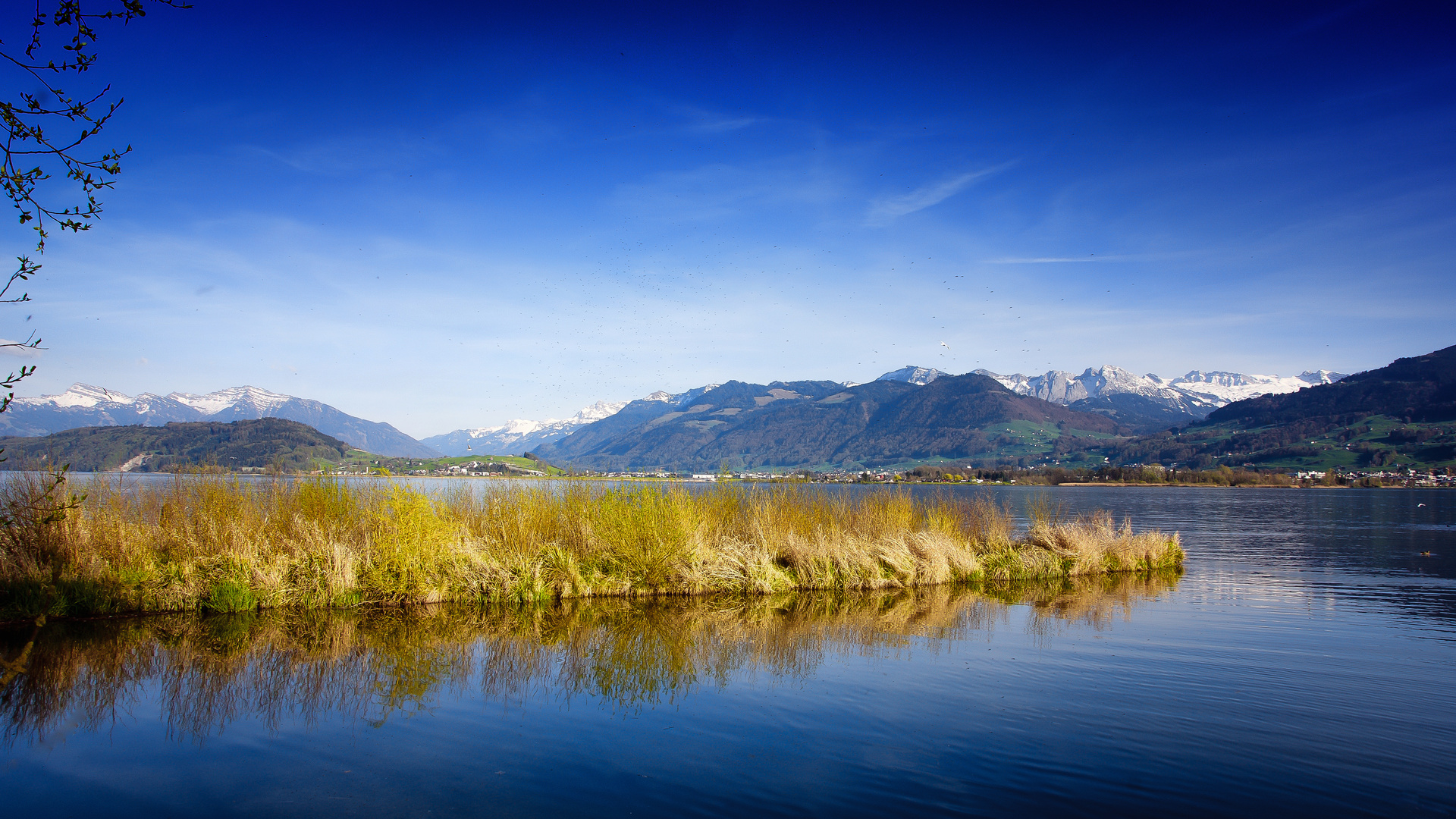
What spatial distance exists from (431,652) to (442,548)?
5.50 m

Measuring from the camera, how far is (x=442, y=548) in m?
17.6

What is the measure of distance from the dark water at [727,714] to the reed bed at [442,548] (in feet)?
3.58

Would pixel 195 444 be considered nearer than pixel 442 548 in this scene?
No

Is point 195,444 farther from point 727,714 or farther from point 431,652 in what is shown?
point 727,714

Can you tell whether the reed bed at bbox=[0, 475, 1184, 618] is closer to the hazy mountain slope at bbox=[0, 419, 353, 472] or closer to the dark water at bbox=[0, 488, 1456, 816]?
the dark water at bbox=[0, 488, 1456, 816]

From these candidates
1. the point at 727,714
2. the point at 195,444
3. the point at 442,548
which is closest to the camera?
the point at 727,714

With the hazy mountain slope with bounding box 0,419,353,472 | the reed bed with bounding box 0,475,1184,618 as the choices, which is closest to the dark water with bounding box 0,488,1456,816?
the reed bed with bounding box 0,475,1184,618

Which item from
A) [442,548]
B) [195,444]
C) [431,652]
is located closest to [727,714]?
[431,652]

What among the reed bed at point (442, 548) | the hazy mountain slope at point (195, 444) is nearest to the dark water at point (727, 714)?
the reed bed at point (442, 548)

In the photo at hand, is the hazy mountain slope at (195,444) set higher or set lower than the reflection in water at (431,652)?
higher

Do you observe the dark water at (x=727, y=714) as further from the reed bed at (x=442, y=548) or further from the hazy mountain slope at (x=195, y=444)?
the hazy mountain slope at (x=195, y=444)

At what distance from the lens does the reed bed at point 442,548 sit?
48.5 ft

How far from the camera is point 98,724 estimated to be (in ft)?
28.8

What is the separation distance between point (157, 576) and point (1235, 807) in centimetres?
1913
